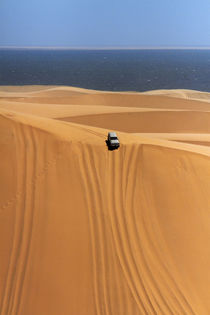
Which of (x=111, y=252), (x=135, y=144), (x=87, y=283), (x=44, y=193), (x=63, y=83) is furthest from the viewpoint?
(x=63, y=83)

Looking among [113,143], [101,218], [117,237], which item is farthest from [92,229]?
[113,143]

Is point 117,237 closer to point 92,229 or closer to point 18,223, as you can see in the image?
point 92,229

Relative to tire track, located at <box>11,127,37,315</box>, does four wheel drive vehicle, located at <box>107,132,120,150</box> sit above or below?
above

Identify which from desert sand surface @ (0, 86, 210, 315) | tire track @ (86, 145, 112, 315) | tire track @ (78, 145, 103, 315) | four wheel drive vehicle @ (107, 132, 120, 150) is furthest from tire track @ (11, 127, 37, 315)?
four wheel drive vehicle @ (107, 132, 120, 150)

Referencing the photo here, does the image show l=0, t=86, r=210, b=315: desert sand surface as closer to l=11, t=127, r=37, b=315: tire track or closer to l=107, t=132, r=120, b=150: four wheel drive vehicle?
l=11, t=127, r=37, b=315: tire track

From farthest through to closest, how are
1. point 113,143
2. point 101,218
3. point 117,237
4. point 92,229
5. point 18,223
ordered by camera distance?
1. point 113,143
2. point 101,218
3. point 18,223
4. point 92,229
5. point 117,237

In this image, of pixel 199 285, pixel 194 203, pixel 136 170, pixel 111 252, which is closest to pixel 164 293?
pixel 199 285

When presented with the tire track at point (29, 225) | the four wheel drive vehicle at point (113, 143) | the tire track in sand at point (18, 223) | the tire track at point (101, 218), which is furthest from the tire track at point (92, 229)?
the tire track in sand at point (18, 223)

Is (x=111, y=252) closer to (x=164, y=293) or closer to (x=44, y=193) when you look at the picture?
(x=164, y=293)

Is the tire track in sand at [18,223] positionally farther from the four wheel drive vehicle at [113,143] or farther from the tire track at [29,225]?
the four wheel drive vehicle at [113,143]
